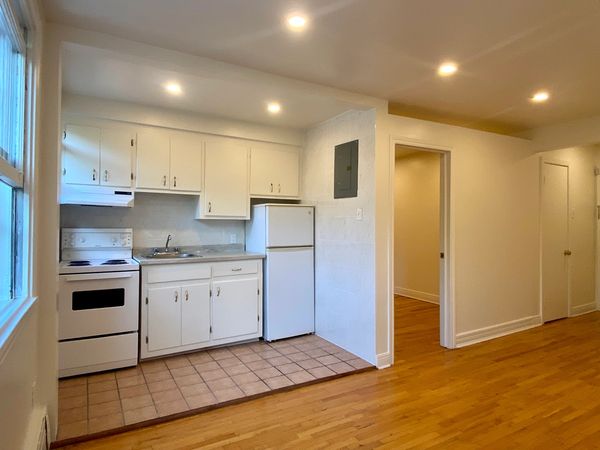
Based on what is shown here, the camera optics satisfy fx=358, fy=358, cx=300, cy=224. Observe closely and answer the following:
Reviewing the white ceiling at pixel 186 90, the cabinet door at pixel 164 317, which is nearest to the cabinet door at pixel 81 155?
the white ceiling at pixel 186 90

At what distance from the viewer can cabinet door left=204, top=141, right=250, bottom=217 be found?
3.73 meters

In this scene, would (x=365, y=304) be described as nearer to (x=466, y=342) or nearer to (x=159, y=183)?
(x=466, y=342)

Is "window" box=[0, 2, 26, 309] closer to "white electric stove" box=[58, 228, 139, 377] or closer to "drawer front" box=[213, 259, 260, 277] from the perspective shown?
"white electric stove" box=[58, 228, 139, 377]

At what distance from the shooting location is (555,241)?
4.63m

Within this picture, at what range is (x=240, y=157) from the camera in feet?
12.8

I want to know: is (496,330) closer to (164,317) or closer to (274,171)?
(274,171)

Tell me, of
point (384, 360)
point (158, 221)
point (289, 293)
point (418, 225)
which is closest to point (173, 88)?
point (158, 221)

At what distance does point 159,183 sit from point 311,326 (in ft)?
7.19

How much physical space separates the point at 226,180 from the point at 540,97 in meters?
3.10

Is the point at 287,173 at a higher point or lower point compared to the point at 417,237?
higher

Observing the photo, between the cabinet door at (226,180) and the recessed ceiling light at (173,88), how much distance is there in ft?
2.43

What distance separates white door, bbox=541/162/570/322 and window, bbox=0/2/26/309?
16.9 ft

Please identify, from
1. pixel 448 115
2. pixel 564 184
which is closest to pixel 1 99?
pixel 448 115

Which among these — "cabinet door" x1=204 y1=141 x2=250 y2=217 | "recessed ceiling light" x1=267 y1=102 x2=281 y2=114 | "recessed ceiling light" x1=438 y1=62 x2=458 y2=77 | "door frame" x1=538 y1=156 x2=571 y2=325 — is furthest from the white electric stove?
"door frame" x1=538 y1=156 x2=571 y2=325
